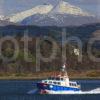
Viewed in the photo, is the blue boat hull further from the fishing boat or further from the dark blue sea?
the dark blue sea

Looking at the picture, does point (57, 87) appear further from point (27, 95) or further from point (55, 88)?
point (27, 95)

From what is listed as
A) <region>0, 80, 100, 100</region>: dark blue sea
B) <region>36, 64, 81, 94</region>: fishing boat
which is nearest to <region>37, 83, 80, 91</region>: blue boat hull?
<region>36, 64, 81, 94</region>: fishing boat

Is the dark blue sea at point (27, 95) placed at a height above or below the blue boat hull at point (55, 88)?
below

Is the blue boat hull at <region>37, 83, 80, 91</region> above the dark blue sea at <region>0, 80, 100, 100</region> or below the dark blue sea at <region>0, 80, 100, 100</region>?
above

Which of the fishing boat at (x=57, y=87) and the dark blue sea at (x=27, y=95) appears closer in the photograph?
the dark blue sea at (x=27, y=95)

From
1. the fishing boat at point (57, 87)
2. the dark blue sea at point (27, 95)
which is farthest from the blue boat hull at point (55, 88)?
the dark blue sea at point (27, 95)

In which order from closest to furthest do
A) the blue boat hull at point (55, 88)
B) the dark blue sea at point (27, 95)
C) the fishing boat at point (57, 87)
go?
the dark blue sea at point (27, 95) < the fishing boat at point (57, 87) < the blue boat hull at point (55, 88)

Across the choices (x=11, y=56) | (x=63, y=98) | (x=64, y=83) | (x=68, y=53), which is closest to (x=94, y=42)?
(x=68, y=53)

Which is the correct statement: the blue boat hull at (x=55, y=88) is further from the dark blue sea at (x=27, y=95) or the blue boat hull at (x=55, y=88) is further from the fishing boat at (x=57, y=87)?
the dark blue sea at (x=27, y=95)

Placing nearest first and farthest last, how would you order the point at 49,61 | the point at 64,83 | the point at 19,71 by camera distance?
the point at 64,83
the point at 19,71
the point at 49,61

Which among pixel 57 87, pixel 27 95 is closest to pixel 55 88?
pixel 57 87

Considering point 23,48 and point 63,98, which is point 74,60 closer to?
point 23,48

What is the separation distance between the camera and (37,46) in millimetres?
169000

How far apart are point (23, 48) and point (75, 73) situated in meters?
19.0
